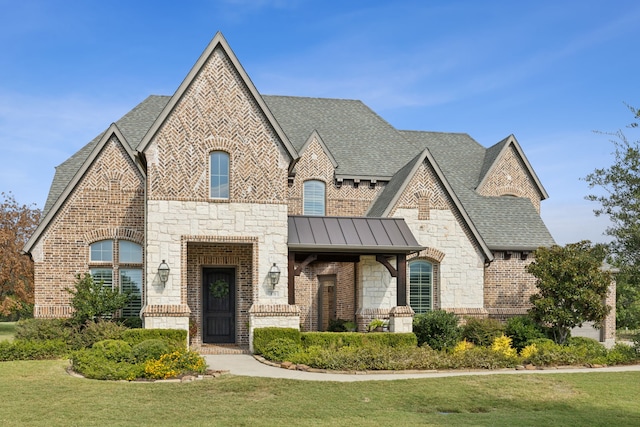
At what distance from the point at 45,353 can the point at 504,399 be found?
13151 millimetres

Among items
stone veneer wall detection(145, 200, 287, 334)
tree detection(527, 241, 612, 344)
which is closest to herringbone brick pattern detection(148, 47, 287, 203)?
stone veneer wall detection(145, 200, 287, 334)

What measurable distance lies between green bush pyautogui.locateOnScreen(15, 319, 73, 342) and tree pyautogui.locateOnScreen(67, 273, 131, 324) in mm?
688

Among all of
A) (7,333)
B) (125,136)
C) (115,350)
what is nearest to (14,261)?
(7,333)

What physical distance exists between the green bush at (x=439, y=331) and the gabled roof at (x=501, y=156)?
1081cm

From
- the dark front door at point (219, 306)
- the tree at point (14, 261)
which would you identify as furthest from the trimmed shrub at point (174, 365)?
the tree at point (14, 261)

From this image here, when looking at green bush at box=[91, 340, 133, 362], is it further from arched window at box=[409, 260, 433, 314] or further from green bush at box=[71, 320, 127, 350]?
arched window at box=[409, 260, 433, 314]

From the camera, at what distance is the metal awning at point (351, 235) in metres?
21.2

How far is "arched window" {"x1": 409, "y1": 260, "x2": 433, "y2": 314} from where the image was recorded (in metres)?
24.2

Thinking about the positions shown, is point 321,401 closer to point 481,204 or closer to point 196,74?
point 196,74

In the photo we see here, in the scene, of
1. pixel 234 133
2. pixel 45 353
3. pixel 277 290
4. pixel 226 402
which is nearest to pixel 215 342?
pixel 277 290

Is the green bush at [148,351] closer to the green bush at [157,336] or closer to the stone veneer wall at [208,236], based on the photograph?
the green bush at [157,336]

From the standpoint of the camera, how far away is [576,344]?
21.8 meters

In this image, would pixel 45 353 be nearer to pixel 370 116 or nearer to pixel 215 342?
pixel 215 342

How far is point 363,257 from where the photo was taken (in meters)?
22.8
